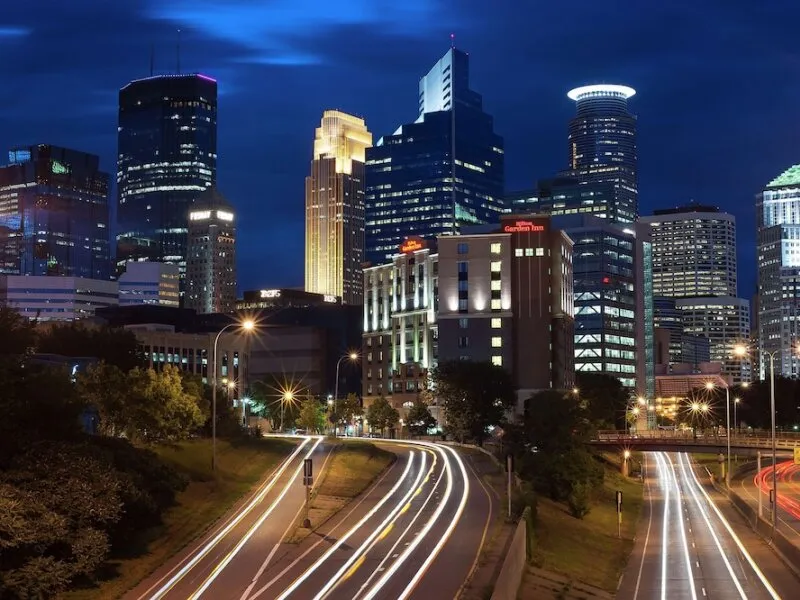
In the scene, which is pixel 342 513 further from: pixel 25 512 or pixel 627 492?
pixel 627 492

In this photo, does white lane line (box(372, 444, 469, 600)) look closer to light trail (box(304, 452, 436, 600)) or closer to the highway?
light trail (box(304, 452, 436, 600))

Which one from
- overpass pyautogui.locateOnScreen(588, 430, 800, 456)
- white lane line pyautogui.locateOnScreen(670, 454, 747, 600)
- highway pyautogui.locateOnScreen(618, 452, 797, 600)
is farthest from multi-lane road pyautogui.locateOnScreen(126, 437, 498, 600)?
overpass pyautogui.locateOnScreen(588, 430, 800, 456)

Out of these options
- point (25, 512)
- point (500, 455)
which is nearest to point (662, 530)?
point (500, 455)

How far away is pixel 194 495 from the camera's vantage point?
78.4 m

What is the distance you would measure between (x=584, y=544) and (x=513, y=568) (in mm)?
30430

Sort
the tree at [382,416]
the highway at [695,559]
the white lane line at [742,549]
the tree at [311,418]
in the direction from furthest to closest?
1. the tree at [382,416]
2. the tree at [311,418]
3. the highway at [695,559]
4. the white lane line at [742,549]

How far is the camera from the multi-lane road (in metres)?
54.3

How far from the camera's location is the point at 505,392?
575 feet

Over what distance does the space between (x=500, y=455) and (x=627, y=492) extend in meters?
26.5

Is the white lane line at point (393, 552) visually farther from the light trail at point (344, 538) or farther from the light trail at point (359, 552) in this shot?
the light trail at point (344, 538)

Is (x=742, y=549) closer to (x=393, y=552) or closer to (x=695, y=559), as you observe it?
(x=695, y=559)

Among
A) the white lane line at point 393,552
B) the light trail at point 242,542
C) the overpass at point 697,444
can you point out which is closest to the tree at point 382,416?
the overpass at point 697,444

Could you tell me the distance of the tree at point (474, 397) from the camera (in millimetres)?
166250

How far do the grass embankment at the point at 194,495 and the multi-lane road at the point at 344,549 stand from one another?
0.99 meters
